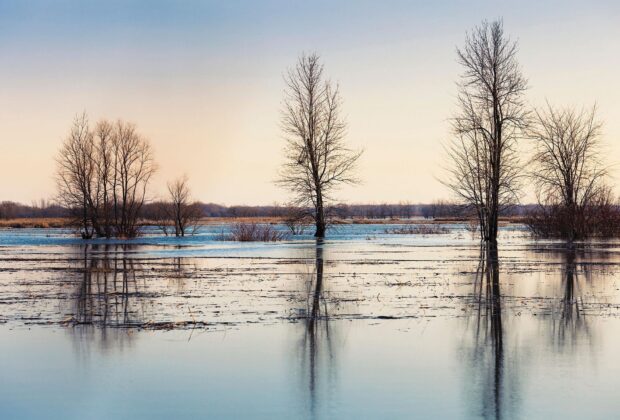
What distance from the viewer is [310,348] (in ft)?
32.4

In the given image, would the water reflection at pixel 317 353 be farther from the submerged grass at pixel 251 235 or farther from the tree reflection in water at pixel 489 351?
the submerged grass at pixel 251 235

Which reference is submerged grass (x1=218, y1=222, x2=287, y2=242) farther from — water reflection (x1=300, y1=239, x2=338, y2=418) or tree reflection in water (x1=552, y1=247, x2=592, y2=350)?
water reflection (x1=300, y1=239, x2=338, y2=418)

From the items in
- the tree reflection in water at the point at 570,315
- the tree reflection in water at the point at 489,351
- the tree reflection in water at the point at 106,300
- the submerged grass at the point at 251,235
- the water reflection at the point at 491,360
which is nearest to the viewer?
the water reflection at the point at 491,360

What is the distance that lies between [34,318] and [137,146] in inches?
1983

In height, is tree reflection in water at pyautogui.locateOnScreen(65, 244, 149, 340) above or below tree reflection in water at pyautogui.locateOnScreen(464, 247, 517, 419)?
above

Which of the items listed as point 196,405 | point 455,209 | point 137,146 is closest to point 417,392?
point 196,405

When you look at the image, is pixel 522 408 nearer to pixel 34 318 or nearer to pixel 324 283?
pixel 34 318

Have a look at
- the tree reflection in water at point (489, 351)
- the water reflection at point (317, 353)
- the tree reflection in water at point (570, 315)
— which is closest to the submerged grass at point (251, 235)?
the tree reflection in water at point (570, 315)

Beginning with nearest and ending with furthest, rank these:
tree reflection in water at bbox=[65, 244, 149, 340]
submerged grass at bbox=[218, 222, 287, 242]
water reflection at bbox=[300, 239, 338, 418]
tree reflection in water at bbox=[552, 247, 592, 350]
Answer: water reflection at bbox=[300, 239, 338, 418]
tree reflection in water at bbox=[552, 247, 592, 350]
tree reflection in water at bbox=[65, 244, 149, 340]
submerged grass at bbox=[218, 222, 287, 242]

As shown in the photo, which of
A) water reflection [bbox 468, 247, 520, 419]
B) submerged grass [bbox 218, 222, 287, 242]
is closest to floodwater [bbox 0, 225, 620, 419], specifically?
water reflection [bbox 468, 247, 520, 419]

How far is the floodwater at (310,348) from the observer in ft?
23.7

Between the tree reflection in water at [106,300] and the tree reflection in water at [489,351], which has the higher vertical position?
the tree reflection in water at [106,300]

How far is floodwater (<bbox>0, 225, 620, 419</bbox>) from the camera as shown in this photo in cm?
723

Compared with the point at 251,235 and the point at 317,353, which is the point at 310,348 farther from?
the point at 251,235
